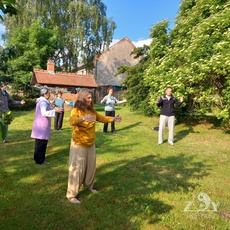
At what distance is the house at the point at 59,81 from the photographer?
20.1 meters

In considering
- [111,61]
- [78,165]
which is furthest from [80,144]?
[111,61]

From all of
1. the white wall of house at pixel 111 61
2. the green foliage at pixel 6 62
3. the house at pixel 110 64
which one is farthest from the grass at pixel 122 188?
the white wall of house at pixel 111 61

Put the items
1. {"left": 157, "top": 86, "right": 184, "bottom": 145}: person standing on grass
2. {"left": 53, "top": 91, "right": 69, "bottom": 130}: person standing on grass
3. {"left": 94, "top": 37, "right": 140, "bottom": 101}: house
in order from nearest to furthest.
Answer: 1. {"left": 157, "top": 86, "right": 184, "bottom": 145}: person standing on grass
2. {"left": 53, "top": 91, "right": 69, "bottom": 130}: person standing on grass
3. {"left": 94, "top": 37, "right": 140, "bottom": 101}: house

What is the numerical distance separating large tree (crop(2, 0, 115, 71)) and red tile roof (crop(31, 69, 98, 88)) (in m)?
4.94

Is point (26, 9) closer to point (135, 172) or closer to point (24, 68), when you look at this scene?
point (24, 68)

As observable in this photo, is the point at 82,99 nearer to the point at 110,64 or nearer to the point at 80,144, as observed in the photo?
the point at 80,144

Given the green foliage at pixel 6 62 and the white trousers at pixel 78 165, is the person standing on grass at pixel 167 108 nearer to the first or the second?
the white trousers at pixel 78 165

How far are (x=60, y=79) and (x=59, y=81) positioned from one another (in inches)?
14.2

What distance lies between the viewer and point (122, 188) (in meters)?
4.57

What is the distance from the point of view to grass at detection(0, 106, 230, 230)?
3.45 m

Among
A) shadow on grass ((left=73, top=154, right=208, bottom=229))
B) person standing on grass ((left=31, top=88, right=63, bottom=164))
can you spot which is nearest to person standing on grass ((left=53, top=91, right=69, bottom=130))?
person standing on grass ((left=31, top=88, right=63, bottom=164))

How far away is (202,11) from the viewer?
10.9 m

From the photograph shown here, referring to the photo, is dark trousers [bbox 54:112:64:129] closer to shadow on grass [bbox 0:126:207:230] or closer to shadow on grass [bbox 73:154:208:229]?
shadow on grass [bbox 0:126:207:230]

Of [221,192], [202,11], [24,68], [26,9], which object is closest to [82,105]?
[221,192]
